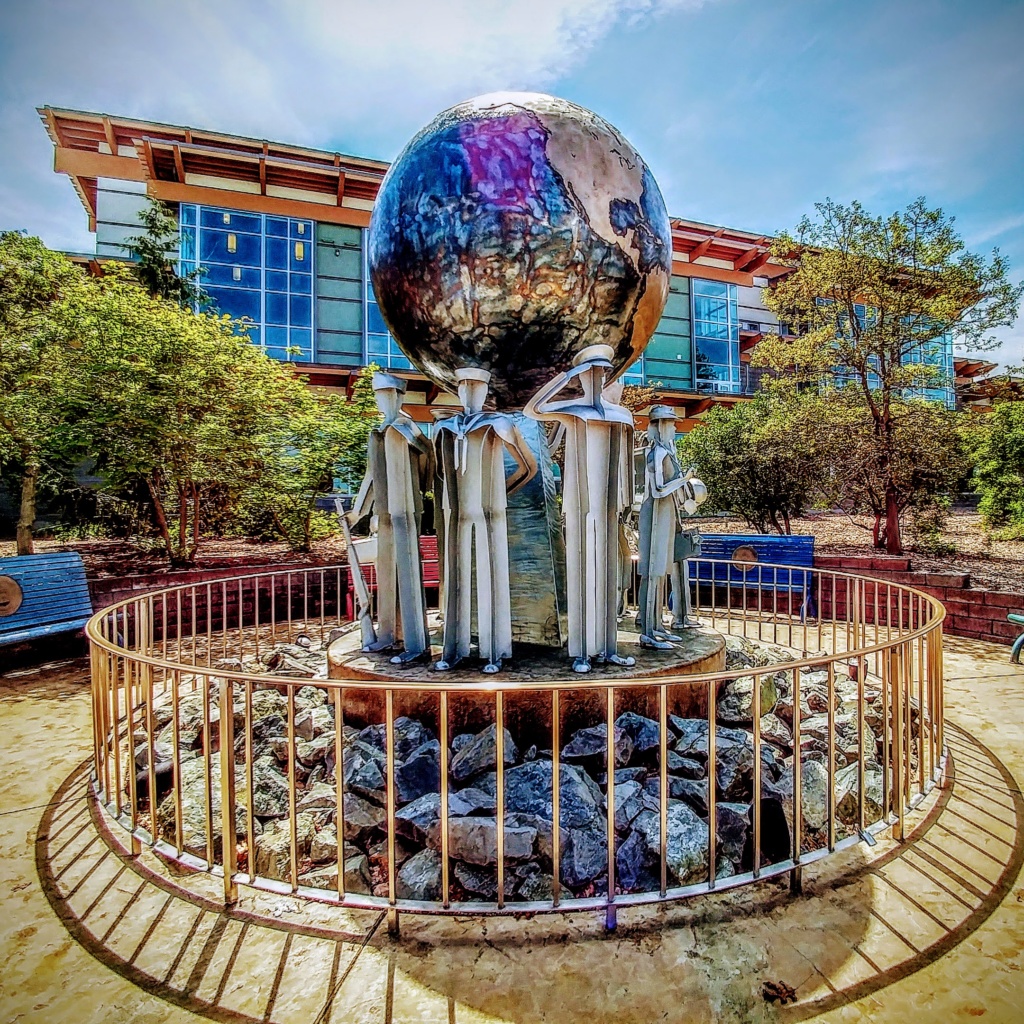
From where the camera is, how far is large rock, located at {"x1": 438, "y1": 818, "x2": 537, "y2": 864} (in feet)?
9.23

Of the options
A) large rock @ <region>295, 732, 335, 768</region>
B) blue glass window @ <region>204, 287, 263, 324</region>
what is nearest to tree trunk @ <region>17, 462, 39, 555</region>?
large rock @ <region>295, 732, 335, 768</region>

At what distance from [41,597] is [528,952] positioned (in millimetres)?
6968

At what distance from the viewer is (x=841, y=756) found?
4086 millimetres

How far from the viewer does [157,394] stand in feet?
30.2

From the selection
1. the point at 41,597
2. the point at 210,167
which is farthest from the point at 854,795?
the point at 210,167

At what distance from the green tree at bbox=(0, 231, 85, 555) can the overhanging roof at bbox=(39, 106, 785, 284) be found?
10.6 m

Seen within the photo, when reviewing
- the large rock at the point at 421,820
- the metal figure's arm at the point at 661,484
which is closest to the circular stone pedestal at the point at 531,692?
the large rock at the point at 421,820

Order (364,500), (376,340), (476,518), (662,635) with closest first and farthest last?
(476,518) < (364,500) < (662,635) < (376,340)

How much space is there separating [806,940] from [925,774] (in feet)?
6.63

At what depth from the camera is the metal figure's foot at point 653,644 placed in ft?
15.3

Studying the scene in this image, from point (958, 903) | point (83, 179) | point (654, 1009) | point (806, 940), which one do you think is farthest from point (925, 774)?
point (83, 179)

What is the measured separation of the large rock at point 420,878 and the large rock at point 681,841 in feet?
3.18

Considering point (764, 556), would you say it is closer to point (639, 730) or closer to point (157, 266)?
point (639, 730)

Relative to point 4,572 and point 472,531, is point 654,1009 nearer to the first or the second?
point 472,531
